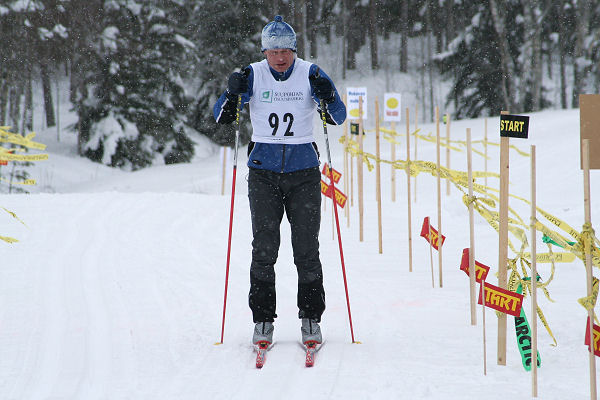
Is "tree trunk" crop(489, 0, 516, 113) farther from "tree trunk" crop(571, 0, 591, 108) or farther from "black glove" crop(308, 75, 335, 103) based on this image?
"black glove" crop(308, 75, 335, 103)

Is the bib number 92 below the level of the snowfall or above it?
above

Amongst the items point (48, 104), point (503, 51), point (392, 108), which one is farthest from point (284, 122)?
point (48, 104)

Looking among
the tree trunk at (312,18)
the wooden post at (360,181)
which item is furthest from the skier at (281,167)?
the tree trunk at (312,18)

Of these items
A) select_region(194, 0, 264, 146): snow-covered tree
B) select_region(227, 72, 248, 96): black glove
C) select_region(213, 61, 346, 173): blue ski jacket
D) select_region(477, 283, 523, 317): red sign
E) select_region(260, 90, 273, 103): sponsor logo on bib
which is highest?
select_region(194, 0, 264, 146): snow-covered tree

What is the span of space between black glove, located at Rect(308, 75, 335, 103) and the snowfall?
4.35 feet

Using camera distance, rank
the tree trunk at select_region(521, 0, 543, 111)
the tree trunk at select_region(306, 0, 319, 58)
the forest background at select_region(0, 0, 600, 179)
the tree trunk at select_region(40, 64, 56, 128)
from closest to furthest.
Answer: the forest background at select_region(0, 0, 600, 179) < the tree trunk at select_region(521, 0, 543, 111) < the tree trunk at select_region(40, 64, 56, 128) < the tree trunk at select_region(306, 0, 319, 58)

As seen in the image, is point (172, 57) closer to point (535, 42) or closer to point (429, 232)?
point (535, 42)

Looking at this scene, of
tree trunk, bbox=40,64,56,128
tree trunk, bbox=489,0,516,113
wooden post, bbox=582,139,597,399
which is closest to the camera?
wooden post, bbox=582,139,597,399

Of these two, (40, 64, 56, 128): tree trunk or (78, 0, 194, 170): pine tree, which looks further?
(40, 64, 56, 128): tree trunk

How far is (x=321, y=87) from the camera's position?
3527 millimetres

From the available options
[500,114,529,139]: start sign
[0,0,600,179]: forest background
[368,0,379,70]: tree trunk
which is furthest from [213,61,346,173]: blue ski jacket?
[368,0,379,70]: tree trunk

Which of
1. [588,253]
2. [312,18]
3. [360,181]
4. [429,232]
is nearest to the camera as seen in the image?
[588,253]

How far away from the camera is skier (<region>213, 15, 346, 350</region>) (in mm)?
3635

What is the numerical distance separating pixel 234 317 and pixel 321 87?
1713 millimetres
